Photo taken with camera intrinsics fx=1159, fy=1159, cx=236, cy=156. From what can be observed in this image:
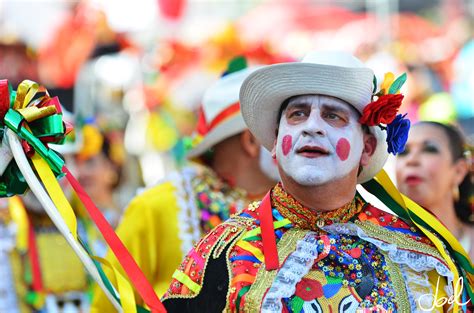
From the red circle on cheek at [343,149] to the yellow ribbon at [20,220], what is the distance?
3642mm

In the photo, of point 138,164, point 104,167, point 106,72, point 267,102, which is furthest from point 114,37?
point 267,102

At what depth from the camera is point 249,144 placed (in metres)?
6.42

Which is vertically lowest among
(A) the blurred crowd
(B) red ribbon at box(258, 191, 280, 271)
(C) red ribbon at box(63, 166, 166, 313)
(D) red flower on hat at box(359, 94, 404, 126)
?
(C) red ribbon at box(63, 166, 166, 313)

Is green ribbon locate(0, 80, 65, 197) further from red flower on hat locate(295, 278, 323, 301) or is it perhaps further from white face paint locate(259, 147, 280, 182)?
white face paint locate(259, 147, 280, 182)

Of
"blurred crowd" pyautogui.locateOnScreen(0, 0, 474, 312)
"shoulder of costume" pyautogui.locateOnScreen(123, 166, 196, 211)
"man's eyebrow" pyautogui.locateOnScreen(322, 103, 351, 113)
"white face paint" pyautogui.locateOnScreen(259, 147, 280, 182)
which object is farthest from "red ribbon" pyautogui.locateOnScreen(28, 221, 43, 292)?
"man's eyebrow" pyautogui.locateOnScreen(322, 103, 351, 113)

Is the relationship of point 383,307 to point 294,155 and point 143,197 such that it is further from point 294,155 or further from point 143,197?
point 143,197

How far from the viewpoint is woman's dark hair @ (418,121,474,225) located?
625 cm

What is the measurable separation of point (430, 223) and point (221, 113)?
81.9 inches

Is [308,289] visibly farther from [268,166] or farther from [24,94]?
[268,166]

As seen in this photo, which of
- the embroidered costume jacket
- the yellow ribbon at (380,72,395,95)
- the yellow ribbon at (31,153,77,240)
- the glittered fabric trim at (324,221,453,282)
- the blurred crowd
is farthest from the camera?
the blurred crowd

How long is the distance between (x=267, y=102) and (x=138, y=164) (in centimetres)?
986

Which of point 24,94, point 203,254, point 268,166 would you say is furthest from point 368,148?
point 268,166

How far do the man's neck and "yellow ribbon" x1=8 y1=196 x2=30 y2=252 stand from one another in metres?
3.49

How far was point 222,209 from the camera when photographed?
6.20 metres
